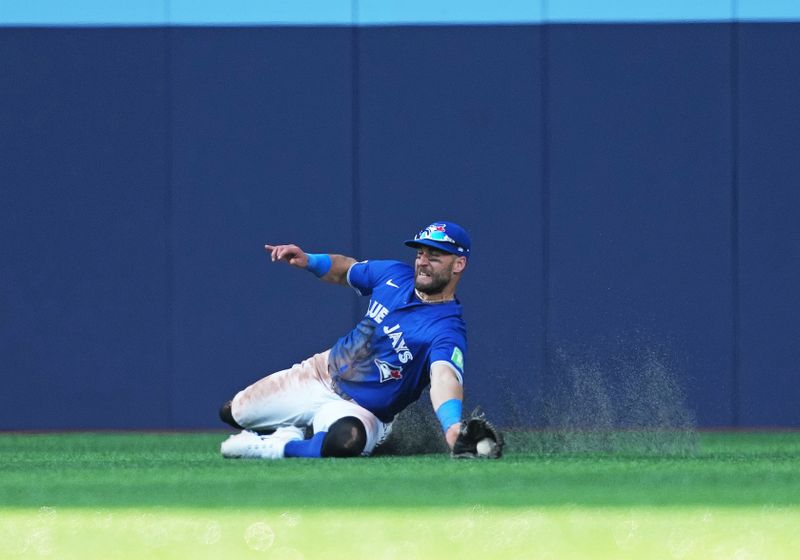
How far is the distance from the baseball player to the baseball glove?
225 mm

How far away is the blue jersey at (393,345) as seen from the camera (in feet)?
20.3

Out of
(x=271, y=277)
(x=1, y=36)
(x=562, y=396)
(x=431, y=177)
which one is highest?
(x=1, y=36)

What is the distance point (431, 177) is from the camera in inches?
367

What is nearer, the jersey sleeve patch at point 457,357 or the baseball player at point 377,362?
the jersey sleeve patch at point 457,357

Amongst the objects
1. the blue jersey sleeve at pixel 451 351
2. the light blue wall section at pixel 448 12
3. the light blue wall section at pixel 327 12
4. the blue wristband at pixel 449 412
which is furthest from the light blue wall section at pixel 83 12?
the blue wristband at pixel 449 412

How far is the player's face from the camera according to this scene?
6227 mm

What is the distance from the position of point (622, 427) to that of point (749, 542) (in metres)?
3.55

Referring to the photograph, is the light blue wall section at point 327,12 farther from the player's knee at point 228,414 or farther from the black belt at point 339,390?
the black belt at point 339,390

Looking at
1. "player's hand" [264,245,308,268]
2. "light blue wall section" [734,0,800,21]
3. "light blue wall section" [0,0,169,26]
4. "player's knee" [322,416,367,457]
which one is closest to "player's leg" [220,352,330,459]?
"player's knee" [322,416,367,457]

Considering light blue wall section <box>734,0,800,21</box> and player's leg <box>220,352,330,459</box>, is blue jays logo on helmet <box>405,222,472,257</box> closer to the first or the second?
player's leg <box>220,352,330,459</box>

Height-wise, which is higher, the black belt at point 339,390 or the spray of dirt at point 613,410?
the black belt at point 339,390

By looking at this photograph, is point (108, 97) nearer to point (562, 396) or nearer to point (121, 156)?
point (121, 156)

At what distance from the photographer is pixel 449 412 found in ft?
18.8

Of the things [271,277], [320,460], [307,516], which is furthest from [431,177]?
[307,516]
